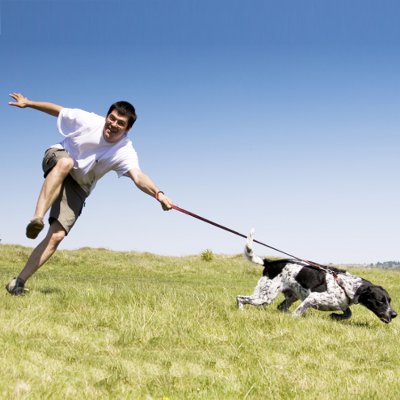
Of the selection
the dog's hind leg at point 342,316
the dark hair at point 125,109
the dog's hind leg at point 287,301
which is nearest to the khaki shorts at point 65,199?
the dark hair at point 125,109

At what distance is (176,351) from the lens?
510 centimetres

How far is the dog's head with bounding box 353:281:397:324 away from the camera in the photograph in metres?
7.64

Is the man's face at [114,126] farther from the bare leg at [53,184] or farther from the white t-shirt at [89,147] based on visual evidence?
the bare leg at [53,184]

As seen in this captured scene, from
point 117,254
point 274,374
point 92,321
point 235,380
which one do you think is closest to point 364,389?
point 274,374

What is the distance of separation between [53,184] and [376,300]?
4783 millimetres

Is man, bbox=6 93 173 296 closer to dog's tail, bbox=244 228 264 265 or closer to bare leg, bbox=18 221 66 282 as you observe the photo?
bare leg, bbox=18 221 66 282

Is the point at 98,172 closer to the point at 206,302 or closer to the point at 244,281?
the point at 206,302

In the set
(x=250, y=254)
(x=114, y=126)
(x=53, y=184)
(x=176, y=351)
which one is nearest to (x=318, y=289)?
(x=250, y=254)

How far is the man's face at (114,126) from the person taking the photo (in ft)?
21.3

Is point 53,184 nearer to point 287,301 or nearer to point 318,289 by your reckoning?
point 318,289

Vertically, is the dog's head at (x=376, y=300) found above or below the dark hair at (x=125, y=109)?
below

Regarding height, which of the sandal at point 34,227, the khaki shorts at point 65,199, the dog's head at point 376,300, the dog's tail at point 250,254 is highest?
the khaki shorts at point 65,199

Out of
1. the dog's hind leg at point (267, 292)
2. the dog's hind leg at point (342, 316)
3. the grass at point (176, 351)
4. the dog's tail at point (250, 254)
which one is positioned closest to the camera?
the grass at point (176, 351)

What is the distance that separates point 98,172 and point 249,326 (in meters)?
2.68
